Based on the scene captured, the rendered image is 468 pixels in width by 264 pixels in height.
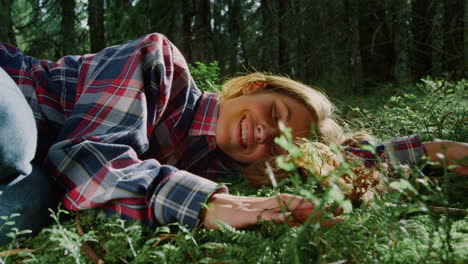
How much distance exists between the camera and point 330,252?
1051 millimetres

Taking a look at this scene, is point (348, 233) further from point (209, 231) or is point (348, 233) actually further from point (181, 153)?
point (181, 153)

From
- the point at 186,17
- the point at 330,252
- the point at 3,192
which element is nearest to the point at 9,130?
the point at 3,192

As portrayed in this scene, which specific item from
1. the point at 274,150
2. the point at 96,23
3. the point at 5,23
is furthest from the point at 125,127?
the point at 96,23

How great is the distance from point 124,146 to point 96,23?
19.8 ft

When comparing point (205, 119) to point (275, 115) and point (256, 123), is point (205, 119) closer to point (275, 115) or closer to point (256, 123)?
point (256, 123)

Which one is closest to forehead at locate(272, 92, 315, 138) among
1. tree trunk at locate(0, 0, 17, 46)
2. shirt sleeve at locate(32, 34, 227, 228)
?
shirt sleeve at locate(32, 34, 227, 228)

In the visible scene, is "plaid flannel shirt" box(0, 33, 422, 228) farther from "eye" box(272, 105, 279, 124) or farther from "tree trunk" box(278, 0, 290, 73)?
"tree trunk" box(278, 0, 290, 73)

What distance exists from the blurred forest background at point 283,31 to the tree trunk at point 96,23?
Answer: 0.06ft

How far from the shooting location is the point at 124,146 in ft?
5.58

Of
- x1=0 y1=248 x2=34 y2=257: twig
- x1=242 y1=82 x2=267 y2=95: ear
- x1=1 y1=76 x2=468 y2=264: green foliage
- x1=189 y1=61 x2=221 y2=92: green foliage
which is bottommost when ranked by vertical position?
x1=0 y1=248 x2=34 y2=257: twig

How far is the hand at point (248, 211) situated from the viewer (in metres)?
1.27

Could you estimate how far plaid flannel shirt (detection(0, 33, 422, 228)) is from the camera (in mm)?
1494

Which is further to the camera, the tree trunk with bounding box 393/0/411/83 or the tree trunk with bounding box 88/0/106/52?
the tree trunk with bounding box 88/0/106/52

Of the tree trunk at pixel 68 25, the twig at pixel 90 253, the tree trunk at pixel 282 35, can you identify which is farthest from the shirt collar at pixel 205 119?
the tree trunk at pixel 68 25
